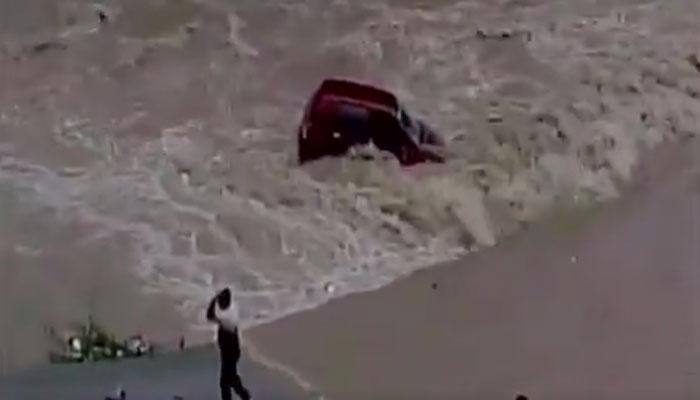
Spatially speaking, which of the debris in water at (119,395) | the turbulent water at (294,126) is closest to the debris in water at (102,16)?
the turbulent water at (294,126)

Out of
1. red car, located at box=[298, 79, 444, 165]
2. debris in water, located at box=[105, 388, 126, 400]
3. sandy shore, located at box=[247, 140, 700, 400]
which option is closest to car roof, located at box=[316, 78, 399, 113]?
red car, located at box=[298, 79, 444, 165]

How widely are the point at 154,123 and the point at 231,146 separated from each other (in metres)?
0.07

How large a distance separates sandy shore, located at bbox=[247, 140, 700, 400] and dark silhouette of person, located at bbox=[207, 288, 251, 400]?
0.02 meters

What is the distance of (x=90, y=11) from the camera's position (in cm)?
93

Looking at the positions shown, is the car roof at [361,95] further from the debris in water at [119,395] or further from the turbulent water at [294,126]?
the debris in water at [119,395]

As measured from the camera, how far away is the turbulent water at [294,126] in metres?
0.89

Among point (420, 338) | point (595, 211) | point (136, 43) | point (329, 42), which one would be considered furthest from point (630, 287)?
point (136, 43)

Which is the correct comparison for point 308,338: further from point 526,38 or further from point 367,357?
point 526,38

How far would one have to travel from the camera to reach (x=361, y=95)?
2.97ft

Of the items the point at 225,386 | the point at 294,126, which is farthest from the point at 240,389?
the point at 294,126

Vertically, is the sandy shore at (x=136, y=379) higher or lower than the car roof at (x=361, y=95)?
lower

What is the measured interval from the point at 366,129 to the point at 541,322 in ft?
0.68

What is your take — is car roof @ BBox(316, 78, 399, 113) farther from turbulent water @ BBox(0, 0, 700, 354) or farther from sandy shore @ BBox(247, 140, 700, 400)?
sandy shore @ BBox(247, 140, 700, 400)

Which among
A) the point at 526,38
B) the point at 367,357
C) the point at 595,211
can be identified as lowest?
the point at 367,357
